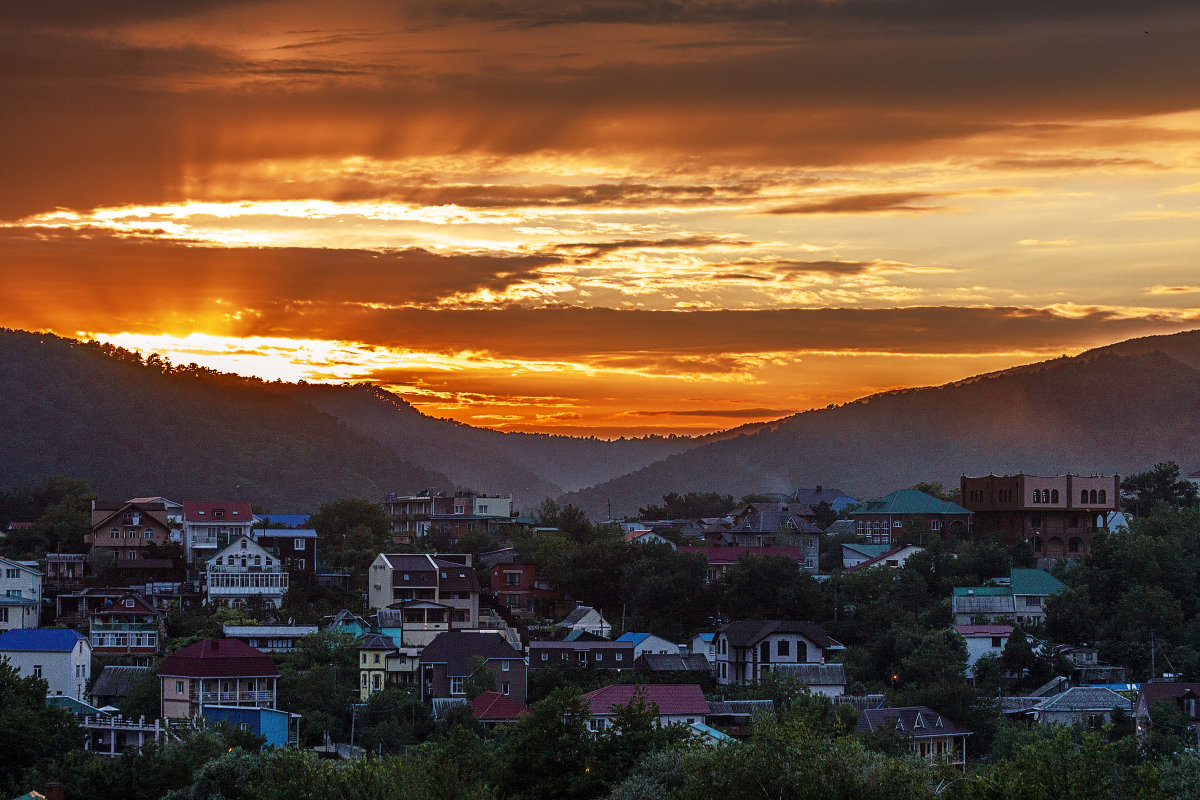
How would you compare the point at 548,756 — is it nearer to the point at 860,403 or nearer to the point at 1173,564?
the point at 1173,564

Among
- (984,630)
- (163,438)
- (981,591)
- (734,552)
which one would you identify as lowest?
(984,630)

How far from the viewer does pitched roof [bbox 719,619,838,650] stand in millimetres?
55500

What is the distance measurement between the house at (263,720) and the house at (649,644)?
1313 cm

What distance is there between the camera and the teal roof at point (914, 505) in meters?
74.0

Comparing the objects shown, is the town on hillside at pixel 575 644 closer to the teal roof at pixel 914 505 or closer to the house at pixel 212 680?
the house at pixel 212 680

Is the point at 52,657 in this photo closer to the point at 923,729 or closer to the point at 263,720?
the point at 263,720

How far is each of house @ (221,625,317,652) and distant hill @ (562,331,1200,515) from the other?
341 feet

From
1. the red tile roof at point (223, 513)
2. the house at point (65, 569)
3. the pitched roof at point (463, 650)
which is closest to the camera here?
the pitched roof at point (463, 650)

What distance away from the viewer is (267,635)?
177ft

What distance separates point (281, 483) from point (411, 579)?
79337mm

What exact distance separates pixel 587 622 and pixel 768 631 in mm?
7466

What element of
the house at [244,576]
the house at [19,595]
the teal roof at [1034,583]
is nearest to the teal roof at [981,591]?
the teal roof at [1034,583]

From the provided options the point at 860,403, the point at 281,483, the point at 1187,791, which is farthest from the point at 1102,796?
the point at 860,403

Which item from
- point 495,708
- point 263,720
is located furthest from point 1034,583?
point 263,720
